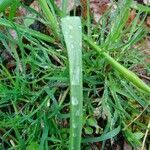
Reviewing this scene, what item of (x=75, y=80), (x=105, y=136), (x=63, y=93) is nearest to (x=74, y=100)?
(x=75, y=80)

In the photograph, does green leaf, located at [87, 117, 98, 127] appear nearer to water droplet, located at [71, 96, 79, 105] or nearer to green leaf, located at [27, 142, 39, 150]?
green leaf, located at [27, 142, 39, 150]

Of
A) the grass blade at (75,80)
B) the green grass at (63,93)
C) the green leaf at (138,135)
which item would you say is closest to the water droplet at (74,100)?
the grass blade at (75,80)

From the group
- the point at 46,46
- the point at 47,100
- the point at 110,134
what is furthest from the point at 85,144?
the point at 46,46

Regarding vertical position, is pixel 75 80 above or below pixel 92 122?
above

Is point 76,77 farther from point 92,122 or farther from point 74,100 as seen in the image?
point 92,122

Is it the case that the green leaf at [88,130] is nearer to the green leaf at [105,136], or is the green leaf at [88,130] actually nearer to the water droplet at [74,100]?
the green leaf at [105,136]

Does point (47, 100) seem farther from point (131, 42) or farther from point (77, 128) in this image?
point (77, 128)

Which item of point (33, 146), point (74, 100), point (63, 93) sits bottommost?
point (33, 146)

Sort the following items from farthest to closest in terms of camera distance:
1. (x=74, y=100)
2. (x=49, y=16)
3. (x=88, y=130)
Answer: (x=88, y=130) → (x=49, y=16) → (x=74, y=100)
